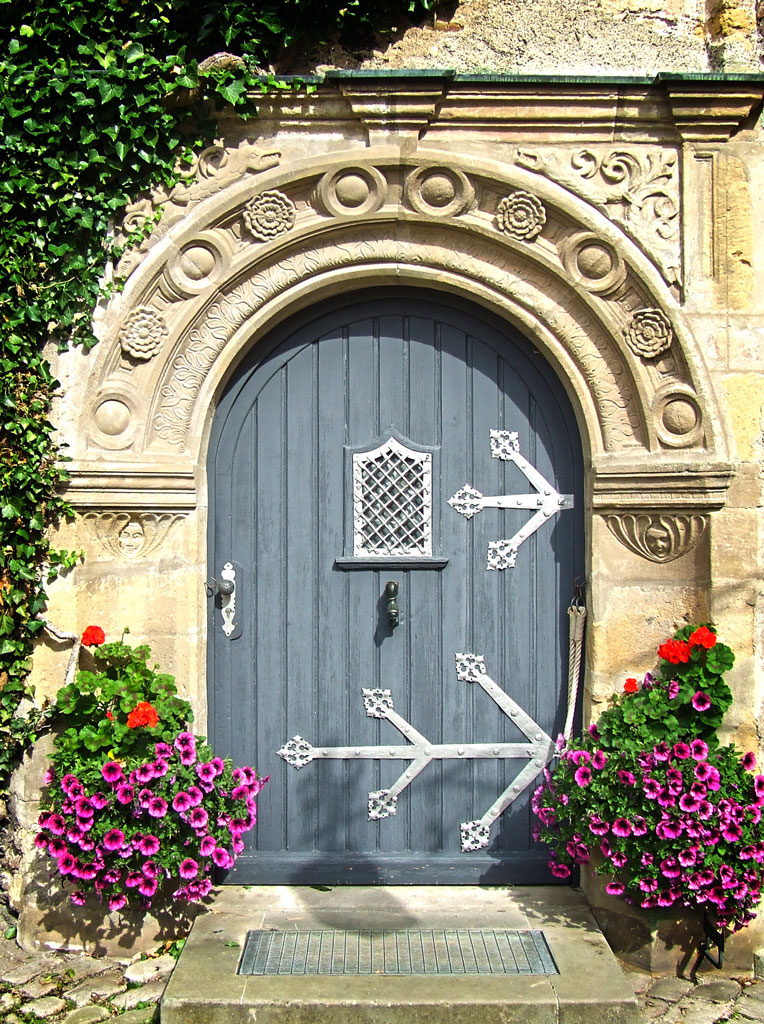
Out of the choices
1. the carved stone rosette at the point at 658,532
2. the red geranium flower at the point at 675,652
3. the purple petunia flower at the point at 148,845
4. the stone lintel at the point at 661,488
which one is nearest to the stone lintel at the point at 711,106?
the stone lintel at the point at 661,488

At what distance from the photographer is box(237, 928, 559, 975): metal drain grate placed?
3.07 metres

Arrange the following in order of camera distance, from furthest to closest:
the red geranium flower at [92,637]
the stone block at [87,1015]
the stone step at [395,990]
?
the red geranium flower at [92,637], the stone block at [87,1015], the stone step at [395,990]

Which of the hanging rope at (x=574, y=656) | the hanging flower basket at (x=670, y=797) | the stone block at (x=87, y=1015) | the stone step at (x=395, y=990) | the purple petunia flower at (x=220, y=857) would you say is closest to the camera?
the stone step at (x=395, y=990)

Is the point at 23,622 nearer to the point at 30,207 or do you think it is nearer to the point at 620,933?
the point at 30,207

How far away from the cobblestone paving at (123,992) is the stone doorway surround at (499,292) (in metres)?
0.58

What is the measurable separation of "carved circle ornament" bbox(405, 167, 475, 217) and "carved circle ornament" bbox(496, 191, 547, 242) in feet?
0.45

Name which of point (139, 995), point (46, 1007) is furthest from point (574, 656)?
point (46, 1007)

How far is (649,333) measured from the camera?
11.6 ft

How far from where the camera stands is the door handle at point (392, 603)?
370 centimetres

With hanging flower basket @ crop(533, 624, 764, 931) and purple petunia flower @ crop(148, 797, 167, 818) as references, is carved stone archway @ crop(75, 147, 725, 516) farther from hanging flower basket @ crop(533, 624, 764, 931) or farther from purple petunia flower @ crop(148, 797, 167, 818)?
purple petunia flower @ crop(148, 797, 167, 818)

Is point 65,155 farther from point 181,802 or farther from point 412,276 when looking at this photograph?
point 181,802

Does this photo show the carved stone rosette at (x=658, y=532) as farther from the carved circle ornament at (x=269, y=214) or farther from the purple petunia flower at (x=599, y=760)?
the carved circle ornament at (x=269, y=214)

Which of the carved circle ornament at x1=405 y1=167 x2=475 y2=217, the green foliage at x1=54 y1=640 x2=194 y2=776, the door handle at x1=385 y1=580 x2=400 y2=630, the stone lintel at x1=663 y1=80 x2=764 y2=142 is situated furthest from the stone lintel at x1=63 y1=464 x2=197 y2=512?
the stone lintel at x1=663 y1=80 x2=764 y2=142

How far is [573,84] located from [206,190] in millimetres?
1480
